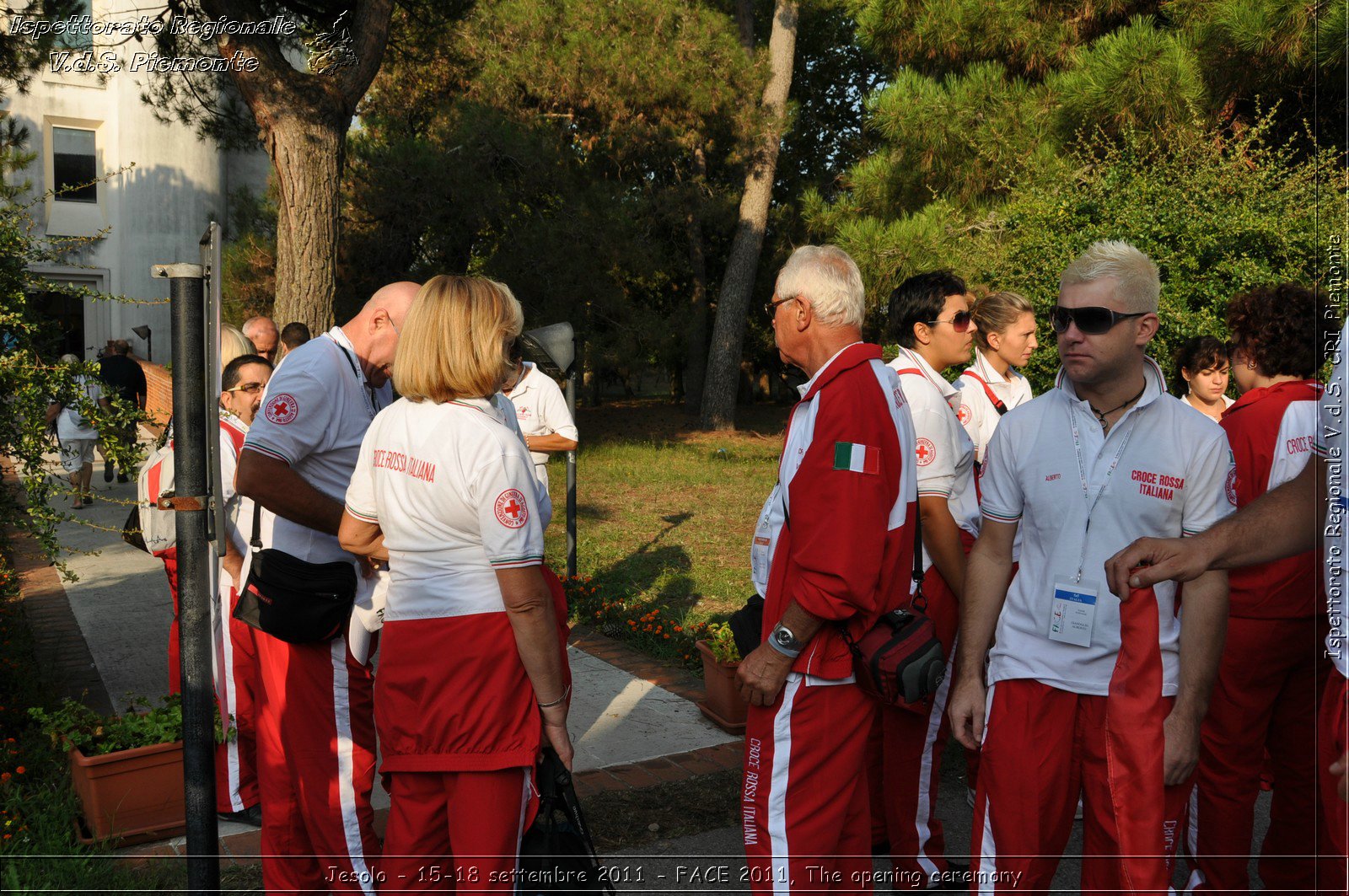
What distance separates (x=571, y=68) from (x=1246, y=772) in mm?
18853

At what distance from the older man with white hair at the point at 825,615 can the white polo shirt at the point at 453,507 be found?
70 centimetres

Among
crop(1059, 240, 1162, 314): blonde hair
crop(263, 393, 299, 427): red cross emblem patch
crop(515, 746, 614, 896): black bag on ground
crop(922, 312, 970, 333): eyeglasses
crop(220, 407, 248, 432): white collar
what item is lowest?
crop(515, 746, 614, 896): black bag on ground

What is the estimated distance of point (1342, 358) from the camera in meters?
1.95

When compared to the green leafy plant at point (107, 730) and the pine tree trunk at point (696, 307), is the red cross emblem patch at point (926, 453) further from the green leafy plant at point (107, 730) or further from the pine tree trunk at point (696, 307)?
the pine tree trunk at point (696, 307)

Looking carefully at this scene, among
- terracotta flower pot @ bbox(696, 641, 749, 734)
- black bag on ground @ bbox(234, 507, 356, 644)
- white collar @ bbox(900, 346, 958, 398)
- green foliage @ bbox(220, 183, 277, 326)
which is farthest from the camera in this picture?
green foliage @ bbox(220, 183, 277, 326)

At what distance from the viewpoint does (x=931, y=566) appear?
3.95 m

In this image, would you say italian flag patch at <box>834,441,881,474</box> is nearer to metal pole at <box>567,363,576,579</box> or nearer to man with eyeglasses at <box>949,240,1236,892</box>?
man with eyeglasses at <box>949,240,1236,892</box>

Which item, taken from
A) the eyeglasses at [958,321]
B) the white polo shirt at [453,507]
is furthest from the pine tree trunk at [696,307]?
the white polo shirt at [453,507]

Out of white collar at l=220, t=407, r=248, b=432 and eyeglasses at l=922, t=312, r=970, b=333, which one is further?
white collar at l=220, t=407, r=248, b=432

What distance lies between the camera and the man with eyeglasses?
264cm

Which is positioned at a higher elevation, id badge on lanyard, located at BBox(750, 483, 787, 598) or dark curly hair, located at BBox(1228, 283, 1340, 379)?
dark curly hair, located at BBox(1228, 283, 1340, 379)

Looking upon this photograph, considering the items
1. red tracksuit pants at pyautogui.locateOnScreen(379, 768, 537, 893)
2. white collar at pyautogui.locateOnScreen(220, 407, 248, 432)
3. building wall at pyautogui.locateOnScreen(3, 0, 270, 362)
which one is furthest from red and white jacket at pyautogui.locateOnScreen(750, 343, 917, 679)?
building wall at pyautogui.locateOnScreen(3, 0, 270, 362)

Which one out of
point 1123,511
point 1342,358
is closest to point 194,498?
point 1123,511

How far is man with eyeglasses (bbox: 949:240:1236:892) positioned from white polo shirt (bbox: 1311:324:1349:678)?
0.57 m
